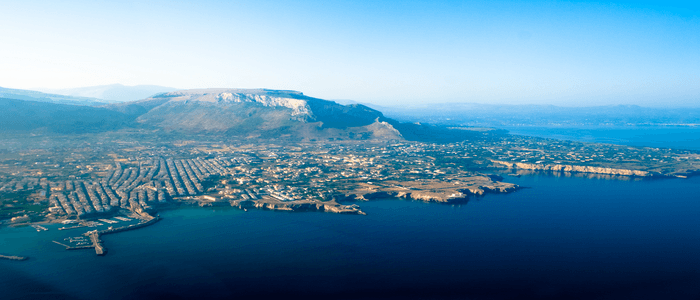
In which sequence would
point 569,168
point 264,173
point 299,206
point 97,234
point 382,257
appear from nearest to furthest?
point 382,257
point 97,234
point 299,206
point 264,173
point 569,168

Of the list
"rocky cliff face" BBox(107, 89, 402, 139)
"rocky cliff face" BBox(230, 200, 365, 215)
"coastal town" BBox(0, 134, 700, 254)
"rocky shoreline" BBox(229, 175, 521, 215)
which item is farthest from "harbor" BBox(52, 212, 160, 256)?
"rocky cliff face" BBox(107, 89, 402, 139)

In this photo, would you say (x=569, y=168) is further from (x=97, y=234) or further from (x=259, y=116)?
(x=259, y=116)

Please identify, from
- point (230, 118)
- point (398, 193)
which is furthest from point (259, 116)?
point (398, 193)

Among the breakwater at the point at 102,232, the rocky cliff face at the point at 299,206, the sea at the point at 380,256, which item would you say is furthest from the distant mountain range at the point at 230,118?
the breakwater at the point at 102,232

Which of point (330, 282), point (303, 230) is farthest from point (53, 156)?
point (330, 282)

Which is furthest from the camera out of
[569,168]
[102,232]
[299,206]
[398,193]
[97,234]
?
[569,168]

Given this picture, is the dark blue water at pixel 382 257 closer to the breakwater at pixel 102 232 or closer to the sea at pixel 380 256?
the sea at pixel 380 256
